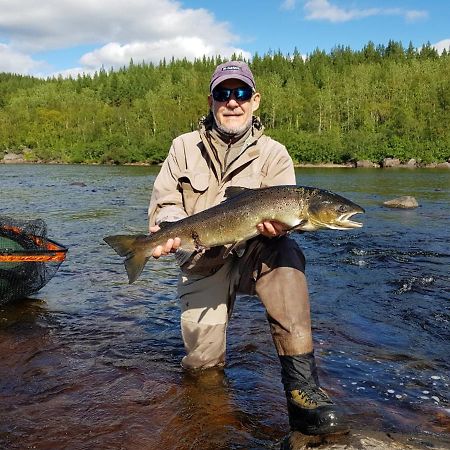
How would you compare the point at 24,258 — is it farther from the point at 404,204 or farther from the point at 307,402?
the point at 404,204

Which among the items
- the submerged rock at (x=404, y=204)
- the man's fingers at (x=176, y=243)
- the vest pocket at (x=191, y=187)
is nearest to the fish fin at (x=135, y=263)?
the man's fingers at (x=176, y=243)

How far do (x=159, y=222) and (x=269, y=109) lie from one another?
86.9 metres

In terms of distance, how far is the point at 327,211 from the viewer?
373 centimetres

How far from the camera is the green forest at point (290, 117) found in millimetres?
68000

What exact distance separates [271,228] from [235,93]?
1.31 m

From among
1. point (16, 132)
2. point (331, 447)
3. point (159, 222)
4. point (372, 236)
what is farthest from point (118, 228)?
point (16, 132)

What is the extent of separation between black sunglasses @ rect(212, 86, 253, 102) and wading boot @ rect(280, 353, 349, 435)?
7.25 ft

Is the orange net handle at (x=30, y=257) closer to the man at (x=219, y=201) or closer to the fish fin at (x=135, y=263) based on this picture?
the man at (x=219, y=201)

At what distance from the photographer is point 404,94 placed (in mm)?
83750

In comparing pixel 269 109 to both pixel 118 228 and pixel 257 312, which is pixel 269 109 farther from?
pixel 257 312

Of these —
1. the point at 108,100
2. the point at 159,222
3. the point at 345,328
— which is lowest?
the point at 345,328

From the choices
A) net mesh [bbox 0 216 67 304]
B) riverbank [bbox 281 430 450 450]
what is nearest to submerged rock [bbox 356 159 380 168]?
net mesh [bbox 0 216 67 304]

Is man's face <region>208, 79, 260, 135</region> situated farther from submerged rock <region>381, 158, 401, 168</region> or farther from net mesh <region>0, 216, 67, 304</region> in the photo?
submerged rock <region>381, 158, 401, 168</region>

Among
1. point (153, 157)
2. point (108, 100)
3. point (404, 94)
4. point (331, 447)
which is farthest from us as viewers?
point (108, 100)
